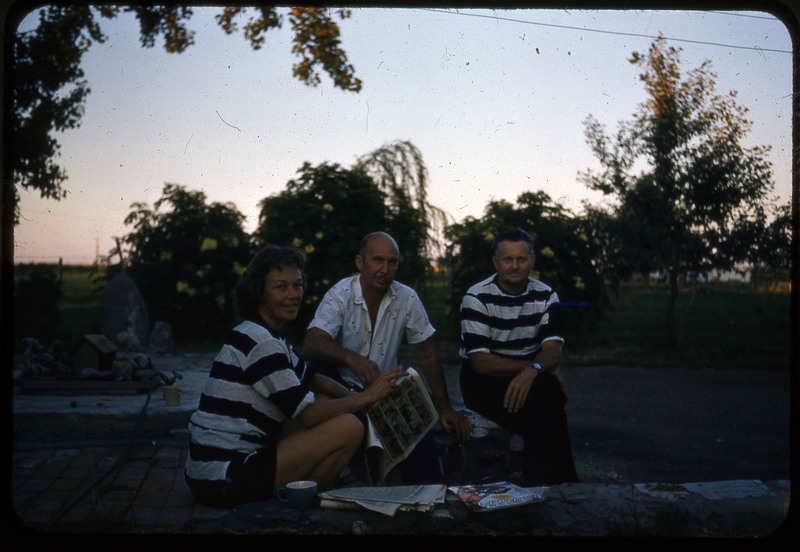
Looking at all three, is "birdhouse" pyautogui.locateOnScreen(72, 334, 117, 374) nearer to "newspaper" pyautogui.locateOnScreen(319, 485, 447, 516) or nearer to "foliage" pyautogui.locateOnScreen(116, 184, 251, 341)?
"foliage" pyautogui.locateOnScreen(116, 184, 251, 341)

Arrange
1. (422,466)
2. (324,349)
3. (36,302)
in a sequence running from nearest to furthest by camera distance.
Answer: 1. (422,466)
2. (324,349)
3. (36,302)

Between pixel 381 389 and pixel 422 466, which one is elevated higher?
pixel 381 389

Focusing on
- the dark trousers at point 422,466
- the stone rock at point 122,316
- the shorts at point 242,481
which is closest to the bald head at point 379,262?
the dark trousers at point 422,466

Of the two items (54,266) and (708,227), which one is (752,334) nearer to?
(708,227)

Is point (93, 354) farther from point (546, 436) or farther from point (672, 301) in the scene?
point (672, 301)

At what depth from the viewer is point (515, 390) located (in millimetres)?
4059

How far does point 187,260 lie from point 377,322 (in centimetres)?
771

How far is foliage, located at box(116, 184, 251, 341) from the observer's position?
11016 mm

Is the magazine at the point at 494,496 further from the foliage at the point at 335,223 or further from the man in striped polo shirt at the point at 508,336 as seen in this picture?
the foliage at the point at 335,223

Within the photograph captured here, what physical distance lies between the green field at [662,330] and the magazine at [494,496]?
18.2ft

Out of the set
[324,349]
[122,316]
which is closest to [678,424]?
[324,349]

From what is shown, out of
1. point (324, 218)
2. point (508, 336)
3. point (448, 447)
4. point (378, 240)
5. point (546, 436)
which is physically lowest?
point (448, 447)

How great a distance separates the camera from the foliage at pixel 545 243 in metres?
11.0

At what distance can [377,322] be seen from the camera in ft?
14.2
